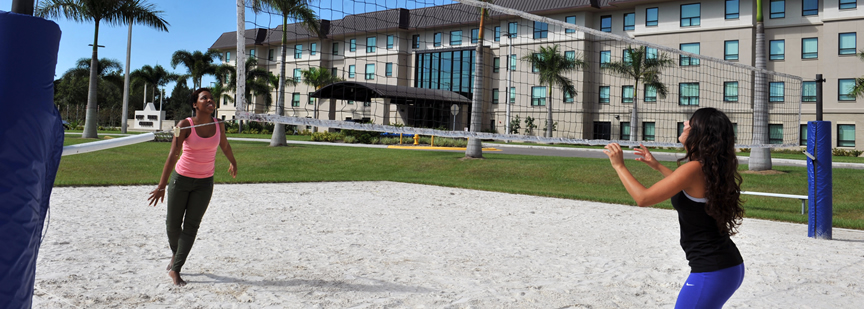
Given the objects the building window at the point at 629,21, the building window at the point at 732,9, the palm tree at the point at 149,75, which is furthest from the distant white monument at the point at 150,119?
the building window at the point at 732,9

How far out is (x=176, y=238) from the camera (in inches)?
202

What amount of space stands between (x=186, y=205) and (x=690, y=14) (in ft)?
122

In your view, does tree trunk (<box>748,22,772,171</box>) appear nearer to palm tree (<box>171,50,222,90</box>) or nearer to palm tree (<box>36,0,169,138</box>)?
palm tree (<box>36,0,169,138</box>)

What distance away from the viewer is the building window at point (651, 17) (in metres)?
37.3

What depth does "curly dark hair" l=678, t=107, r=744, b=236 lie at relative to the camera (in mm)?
2918

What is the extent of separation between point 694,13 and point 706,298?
37.3 m

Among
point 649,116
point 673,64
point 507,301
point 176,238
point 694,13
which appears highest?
point 694,13

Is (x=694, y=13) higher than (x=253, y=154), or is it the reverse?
(x=694, y=13)

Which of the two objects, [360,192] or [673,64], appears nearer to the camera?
[360,192]

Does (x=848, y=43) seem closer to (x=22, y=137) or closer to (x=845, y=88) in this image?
(x=845, y=88)

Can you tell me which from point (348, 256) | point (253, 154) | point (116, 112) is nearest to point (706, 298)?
point (348, 256)

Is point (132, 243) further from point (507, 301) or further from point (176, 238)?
point (507, 301)

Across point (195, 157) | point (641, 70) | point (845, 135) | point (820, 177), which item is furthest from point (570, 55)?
point (195, 157)

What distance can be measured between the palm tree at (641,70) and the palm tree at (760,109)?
16684mm
